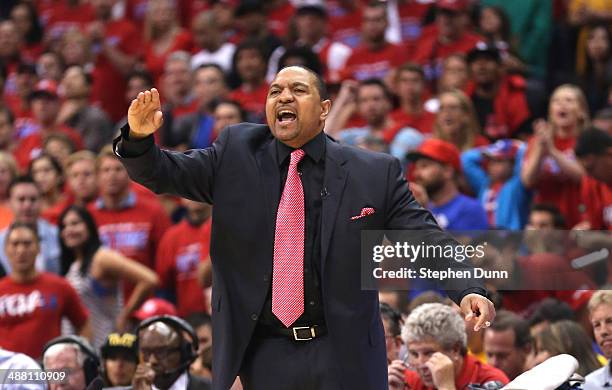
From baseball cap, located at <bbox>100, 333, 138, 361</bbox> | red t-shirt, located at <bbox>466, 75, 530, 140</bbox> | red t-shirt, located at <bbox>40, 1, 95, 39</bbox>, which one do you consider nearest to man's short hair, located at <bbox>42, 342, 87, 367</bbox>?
baseball cap, located at <bbox>100, 333, 138, 361</bbox>

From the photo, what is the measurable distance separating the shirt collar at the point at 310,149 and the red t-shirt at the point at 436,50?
22.4 feet

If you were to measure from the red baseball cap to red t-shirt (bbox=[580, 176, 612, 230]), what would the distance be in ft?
11.5

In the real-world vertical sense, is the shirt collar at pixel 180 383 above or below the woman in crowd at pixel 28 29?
below

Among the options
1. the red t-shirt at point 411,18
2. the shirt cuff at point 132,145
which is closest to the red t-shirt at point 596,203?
the red t-shirt at point 411,18

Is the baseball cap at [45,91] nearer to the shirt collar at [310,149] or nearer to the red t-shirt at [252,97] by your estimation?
the red t-shirt at [252,97]

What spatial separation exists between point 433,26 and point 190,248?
4.19 m

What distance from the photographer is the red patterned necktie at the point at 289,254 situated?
488 cm

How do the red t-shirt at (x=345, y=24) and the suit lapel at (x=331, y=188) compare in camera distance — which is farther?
the red t-shirt at (x=345, y=24)

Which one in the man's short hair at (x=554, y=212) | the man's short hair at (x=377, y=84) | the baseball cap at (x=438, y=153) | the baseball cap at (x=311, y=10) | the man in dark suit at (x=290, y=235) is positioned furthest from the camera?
the baseball cap at (x=311, y=10)

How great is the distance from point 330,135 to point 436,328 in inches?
137

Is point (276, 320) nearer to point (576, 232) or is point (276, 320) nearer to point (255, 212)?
point (255, 212)

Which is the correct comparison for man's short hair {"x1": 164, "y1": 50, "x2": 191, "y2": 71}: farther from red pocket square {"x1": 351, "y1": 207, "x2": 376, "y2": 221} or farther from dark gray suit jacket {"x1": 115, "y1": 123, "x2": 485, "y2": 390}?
red pocket square {"x1": 351, "y1": 207, "x2": 376, "y2": 221}

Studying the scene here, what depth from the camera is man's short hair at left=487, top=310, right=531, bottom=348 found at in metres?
7.24

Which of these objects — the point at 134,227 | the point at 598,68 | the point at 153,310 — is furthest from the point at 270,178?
the point at 598,68
